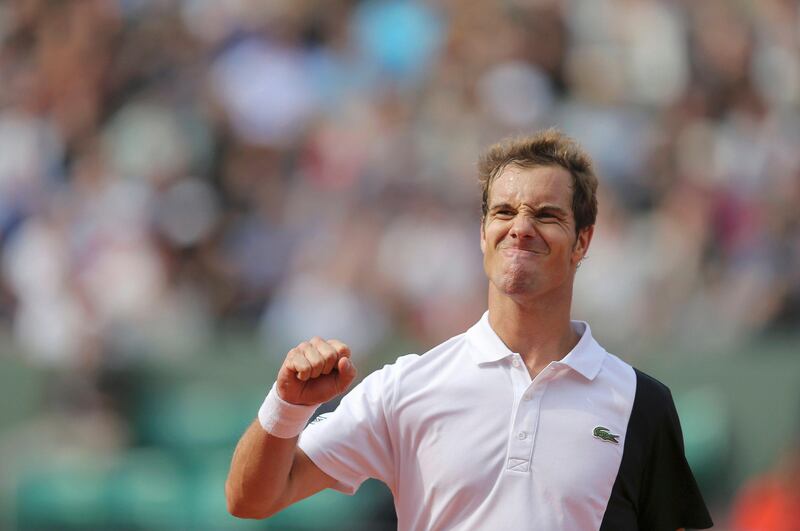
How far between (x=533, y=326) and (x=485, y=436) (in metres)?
0.34

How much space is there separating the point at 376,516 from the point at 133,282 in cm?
255

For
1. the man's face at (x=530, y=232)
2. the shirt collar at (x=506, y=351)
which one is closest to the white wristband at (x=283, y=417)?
the shirt collar at (x=506, y=351)

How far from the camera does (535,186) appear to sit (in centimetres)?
357

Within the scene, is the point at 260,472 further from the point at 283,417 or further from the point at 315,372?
the point at 315,372

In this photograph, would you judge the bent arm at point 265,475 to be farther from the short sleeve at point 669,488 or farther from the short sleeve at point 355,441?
the short sleeve at point 669,488

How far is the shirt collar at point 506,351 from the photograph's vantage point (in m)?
3.59

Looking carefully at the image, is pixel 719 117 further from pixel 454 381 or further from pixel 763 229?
pixel 454 381

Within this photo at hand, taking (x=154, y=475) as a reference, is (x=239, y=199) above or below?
above

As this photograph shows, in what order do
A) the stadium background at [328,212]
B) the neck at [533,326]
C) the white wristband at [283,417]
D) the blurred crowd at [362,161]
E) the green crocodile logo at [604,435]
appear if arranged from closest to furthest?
the white wristband at [283,417], the green crocodile logo at [604,435], the neck at [533,326], the stadium background at [328,212], the blurred crowd at [362,161]

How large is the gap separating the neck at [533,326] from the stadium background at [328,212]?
16.7 feet

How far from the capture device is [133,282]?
9844 mm

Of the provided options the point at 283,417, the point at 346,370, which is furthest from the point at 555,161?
the point at 283,417

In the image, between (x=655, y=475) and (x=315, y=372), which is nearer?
(x=315, y=372)

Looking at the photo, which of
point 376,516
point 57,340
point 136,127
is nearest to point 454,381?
point 376,516
